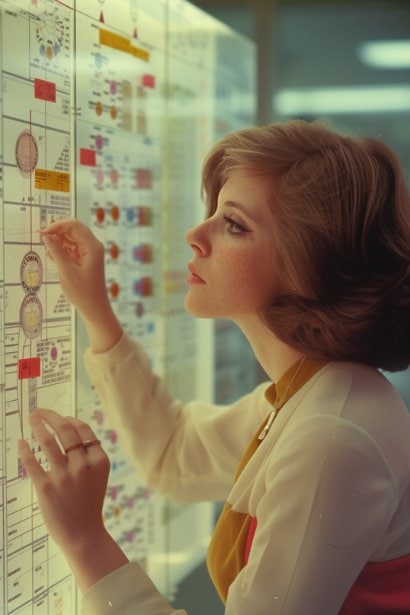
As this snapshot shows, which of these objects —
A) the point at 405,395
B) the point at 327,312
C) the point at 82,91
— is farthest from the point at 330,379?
the point at 405,395

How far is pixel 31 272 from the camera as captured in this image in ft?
3.44

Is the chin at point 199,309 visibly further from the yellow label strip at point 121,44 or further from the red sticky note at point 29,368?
the yellow label strip at point 121,44

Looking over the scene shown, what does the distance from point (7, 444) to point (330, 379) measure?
0.34 meters

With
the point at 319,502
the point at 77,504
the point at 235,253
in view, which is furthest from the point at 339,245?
the point at 77,504

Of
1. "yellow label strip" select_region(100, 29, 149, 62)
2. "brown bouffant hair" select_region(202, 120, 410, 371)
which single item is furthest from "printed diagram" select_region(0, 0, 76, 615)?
"brown bouffant hair" select_region(202, 120, 410, 371)

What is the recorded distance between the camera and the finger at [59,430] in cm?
96

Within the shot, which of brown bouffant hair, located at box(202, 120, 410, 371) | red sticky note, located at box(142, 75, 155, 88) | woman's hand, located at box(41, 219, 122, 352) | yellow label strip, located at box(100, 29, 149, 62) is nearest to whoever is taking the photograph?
brown bouffant hair, located at box(202, 120, 410, 371)

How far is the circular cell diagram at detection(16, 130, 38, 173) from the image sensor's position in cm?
101

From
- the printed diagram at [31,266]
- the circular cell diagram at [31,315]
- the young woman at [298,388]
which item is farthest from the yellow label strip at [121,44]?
the circular cell diagram at [31,315]

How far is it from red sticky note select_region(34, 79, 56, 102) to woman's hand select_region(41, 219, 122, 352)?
14 centimetres

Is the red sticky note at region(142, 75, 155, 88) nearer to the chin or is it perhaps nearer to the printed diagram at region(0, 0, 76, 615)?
the printed diagram at region(0, 0, 76, 615)

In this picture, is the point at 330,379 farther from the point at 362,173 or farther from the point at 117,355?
the point at 117,355

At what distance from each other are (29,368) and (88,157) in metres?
0.31

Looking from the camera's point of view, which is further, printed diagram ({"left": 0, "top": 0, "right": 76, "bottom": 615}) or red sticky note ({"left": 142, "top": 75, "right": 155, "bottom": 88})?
red sticky note ({"left": 142, "top": 75, "right": 155, "bottom": 88})
